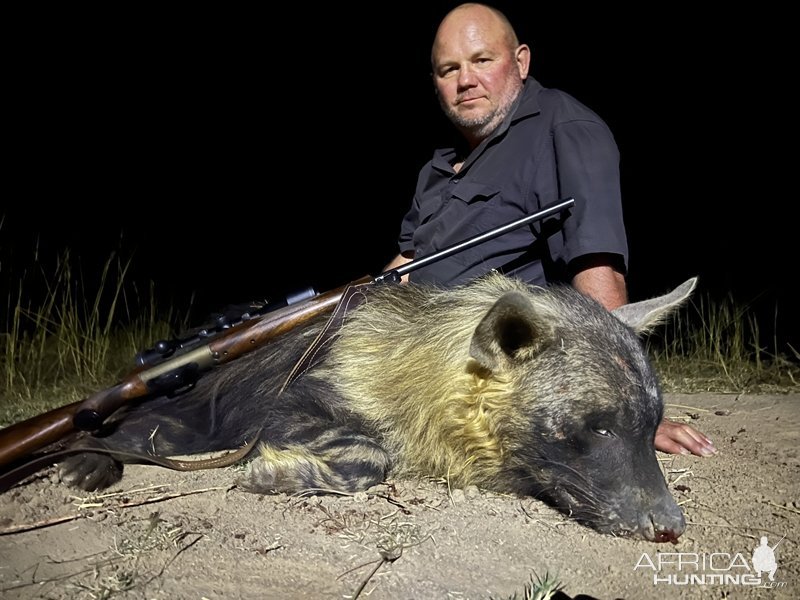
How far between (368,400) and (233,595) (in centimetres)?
103

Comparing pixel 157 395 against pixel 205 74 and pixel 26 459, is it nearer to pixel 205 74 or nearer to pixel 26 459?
pixel 26 459

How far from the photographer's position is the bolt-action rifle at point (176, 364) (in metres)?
2.90

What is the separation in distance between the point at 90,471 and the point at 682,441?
2.47m

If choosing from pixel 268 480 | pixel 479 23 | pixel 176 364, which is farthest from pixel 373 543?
pixel 479 23

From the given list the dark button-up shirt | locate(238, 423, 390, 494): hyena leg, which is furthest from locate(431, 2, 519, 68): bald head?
locate(238, 423, 390, 494): hyena leg

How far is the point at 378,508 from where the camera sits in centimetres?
253

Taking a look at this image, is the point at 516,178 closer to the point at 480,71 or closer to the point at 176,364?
the point at 480,71

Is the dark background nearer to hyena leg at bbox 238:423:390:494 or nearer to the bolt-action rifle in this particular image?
the bolt-action rifle

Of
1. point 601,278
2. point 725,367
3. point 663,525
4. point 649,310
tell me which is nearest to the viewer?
point 663,525

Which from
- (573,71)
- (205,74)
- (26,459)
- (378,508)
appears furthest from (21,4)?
(378,508)

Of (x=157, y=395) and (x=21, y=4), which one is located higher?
(x=21, y=4)

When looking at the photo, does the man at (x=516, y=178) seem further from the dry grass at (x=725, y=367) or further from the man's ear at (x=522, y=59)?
the dry grass at (x=725, y=367)

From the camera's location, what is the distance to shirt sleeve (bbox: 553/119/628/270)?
3.24 meters

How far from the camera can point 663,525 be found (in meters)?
2.20
